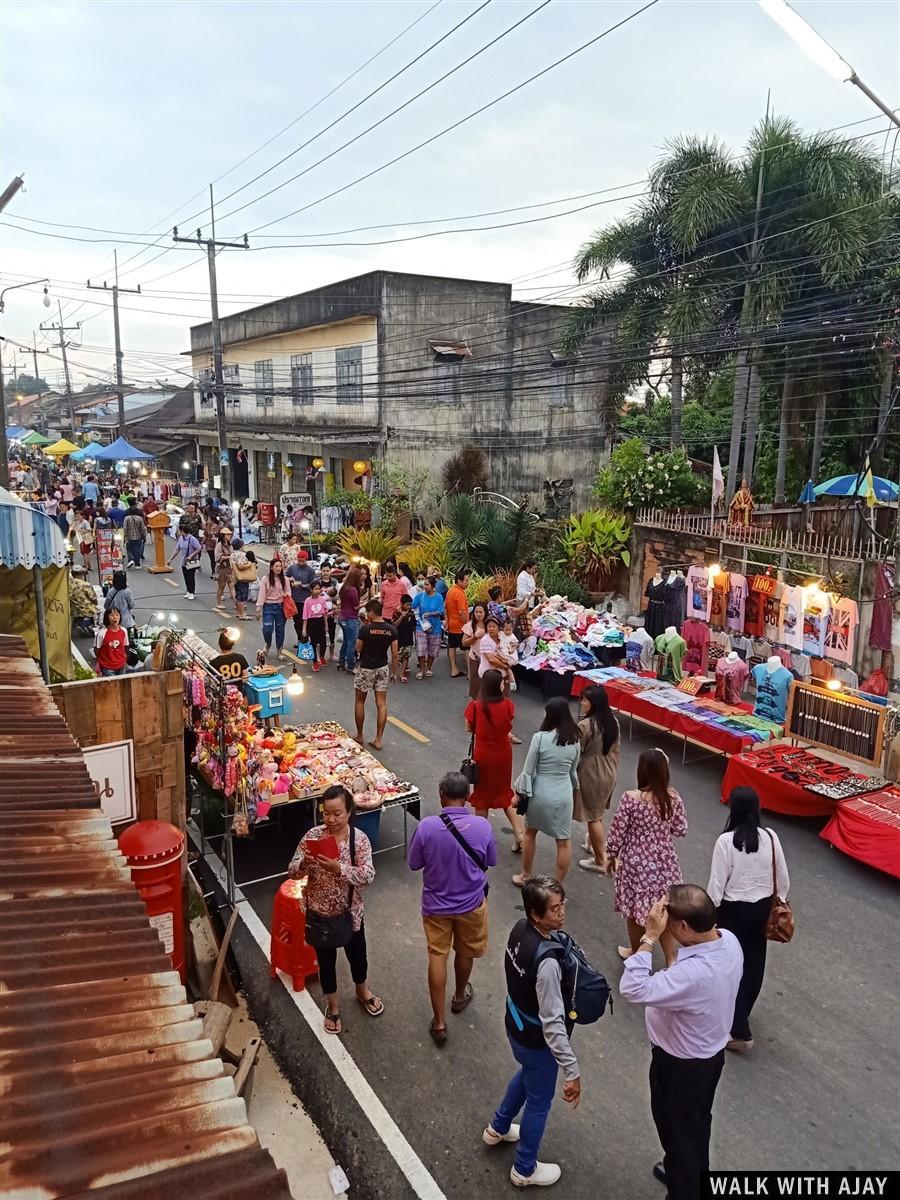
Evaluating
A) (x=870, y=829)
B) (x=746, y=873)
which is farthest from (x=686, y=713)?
(x=746, y=873)

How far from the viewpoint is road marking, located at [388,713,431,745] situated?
10.4 m

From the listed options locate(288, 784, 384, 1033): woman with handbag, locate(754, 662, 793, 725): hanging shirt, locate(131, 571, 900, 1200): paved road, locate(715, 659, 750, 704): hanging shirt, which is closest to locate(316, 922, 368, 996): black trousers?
locate(288, 784, 384, 1033): woman with handbag

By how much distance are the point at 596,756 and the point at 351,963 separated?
2.63 metres

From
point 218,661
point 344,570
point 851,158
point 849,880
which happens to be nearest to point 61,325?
point 344,570

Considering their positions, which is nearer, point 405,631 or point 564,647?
point 564,647

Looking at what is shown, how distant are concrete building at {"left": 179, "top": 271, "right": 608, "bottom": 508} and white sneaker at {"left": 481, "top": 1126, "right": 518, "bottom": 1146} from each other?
2252cm

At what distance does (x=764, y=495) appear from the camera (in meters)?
24.2

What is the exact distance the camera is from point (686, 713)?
382 inches

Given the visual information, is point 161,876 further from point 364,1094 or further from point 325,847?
point 364,1094

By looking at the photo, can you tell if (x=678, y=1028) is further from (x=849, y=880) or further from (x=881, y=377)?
(x=881, y=377)

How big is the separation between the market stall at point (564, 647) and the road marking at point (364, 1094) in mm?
6791

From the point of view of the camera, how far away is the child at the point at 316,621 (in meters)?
13.3

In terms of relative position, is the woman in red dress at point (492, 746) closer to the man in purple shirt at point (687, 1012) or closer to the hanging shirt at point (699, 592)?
the man in purple shirt at point (687, 1012)

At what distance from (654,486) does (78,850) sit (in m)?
14.7
